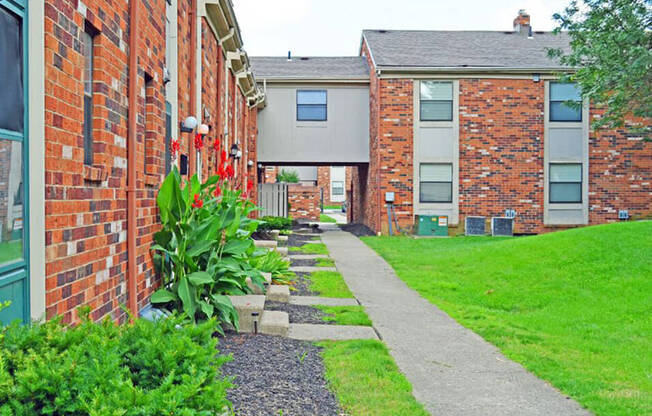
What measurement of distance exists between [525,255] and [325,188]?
4147 centimetres

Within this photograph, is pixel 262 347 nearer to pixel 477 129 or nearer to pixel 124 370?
pixel 124 370

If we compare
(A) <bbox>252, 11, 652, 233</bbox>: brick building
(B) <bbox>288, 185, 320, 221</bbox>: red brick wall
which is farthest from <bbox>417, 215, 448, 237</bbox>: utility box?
(B) <bbox>288, 185, 320, 221</bbox>: red brick wall

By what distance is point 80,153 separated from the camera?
3.80 metres

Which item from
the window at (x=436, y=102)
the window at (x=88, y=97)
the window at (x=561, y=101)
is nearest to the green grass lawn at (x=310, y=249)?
the window at (x=436, y=102)

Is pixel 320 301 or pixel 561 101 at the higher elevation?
pixel 561 101

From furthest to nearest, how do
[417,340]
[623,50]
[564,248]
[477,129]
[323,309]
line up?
1. [477,129]
2. [623,50]
3. [564,248]
4. [323,309]
5. [417,340]

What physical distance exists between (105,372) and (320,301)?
6062 mm

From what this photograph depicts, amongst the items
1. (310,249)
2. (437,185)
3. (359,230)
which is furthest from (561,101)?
(310,249)

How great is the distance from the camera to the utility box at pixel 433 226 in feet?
63.1

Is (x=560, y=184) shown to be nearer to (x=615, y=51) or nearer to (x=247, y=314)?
(x=615, y=51)

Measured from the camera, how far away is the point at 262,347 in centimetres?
537

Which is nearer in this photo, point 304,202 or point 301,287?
point 301,287

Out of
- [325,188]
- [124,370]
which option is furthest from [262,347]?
[325,188]

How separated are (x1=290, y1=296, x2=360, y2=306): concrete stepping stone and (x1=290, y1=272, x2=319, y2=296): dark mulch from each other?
339 mm
